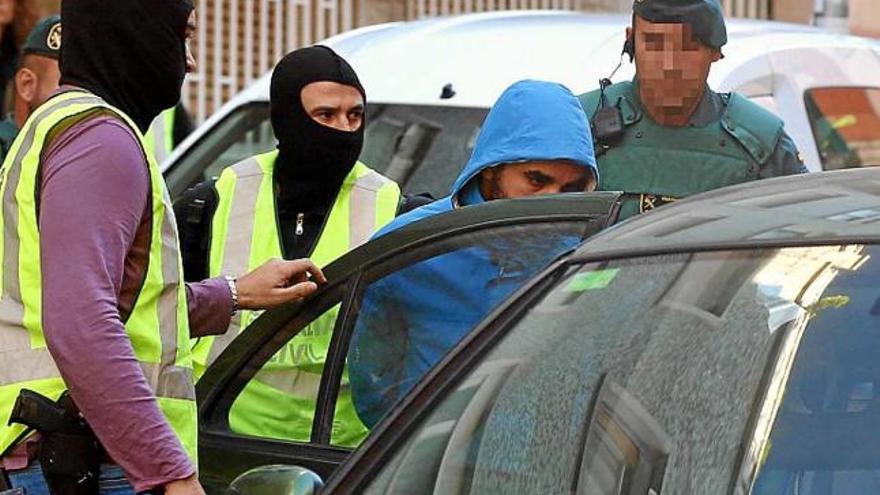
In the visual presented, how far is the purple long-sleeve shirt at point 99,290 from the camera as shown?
11.5 ft

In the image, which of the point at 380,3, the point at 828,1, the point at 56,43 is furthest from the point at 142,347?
the point at 828,1

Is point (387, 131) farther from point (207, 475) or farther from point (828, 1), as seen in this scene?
point (828, 1)

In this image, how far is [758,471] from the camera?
2941mm

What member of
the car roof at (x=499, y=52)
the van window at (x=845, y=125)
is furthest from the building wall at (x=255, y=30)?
the van window at (x=845, y=125)

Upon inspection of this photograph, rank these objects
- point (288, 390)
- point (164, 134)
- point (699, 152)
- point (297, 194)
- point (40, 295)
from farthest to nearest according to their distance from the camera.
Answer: point (164, 134) < point (699, 152) < point (297, 194) < point (288, 390) < point (40, 295)

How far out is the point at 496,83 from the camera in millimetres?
6750

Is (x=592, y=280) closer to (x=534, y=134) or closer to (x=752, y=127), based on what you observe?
(x=534, y=134)

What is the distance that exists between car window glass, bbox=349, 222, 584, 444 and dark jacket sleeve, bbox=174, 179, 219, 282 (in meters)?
0.88

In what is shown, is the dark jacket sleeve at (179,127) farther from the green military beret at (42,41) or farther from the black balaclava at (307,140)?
the black balaclava at (307,140)

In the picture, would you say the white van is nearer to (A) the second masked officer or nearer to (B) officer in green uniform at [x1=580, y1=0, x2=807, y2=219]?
(B) officer in green uniform at [x1=580, y1=0, x2=807, y2=219]

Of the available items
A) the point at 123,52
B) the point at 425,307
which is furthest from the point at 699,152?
the point at 123,52

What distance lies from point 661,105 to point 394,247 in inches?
45.5

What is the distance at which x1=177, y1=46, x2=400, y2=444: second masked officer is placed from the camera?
4867 mm

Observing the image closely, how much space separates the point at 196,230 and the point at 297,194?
0.82 feet
